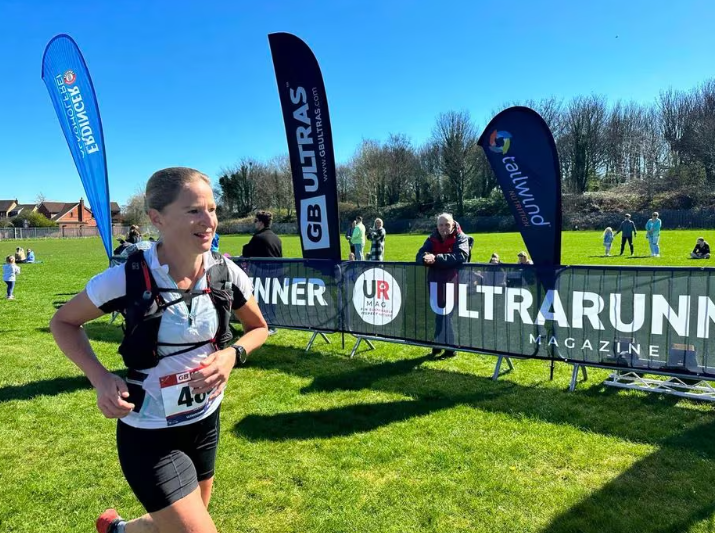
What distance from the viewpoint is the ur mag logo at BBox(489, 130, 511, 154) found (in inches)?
264

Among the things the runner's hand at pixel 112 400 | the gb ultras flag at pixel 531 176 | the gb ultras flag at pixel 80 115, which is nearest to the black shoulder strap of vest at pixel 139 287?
the runner's hand at pixel 112 400

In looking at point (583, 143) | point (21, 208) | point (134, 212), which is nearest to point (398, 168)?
point (583, 143)

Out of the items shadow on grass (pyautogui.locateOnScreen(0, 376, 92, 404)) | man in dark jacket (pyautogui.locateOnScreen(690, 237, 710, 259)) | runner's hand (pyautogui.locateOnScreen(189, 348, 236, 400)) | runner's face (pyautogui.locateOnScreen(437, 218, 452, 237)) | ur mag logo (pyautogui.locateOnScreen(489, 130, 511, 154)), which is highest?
ur mag logo (pyautogui.locateOnScreen(489, 130, 511, 154))

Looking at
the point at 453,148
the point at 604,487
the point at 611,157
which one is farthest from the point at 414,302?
the point at 611,157

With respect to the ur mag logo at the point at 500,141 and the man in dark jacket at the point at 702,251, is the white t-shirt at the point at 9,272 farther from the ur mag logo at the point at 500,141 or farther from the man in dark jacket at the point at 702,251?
the man in dark jacket at the point at 702,251

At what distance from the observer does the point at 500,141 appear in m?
6.77

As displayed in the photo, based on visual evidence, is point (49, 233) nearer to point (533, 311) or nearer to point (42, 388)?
point (42, 388)

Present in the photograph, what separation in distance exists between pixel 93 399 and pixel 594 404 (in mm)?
5779

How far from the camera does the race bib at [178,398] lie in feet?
6.44

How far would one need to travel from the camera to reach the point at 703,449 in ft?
13.5

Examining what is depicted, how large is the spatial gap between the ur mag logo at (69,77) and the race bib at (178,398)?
9.14 meters

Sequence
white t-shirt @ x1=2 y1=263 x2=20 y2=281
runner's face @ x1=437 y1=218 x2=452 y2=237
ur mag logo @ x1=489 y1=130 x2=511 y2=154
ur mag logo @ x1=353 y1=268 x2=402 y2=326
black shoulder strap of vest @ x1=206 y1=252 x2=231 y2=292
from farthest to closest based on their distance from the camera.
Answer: white t-shirt @ x1=2 y1=263 x2=20 y2=281 → ur mag logo @ x1=353 y1=268 x2=402 y2=326 → ur mag logo @ x1=489 y1=130 x2=511 y2=154 → runner's face @ x1=437 y1=218 x2=452 y2=237 → black shoulder strap of vest @ x1=206 y1=252 x2=231 y2=292

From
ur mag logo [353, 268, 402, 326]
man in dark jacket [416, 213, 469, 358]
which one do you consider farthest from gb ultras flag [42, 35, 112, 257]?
man in dark jacket [416, 213, 469, 358]

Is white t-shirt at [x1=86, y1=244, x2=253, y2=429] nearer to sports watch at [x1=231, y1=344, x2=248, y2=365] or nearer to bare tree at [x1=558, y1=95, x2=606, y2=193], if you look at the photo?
sports watch at [x1=231, y1=344, x2=248, y2=365]
